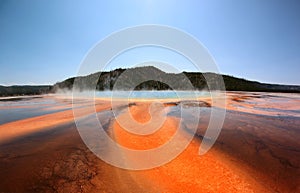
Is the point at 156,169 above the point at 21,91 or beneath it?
beneath

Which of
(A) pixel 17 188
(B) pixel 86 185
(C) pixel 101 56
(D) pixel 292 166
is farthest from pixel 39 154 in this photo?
(D) pixel 292 166

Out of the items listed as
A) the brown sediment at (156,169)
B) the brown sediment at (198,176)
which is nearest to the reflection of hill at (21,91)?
the brown sediment at (156,169)

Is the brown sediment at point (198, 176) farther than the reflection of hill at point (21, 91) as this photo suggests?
No

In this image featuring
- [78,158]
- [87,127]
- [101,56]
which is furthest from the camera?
[87,127]

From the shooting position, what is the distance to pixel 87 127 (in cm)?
1007

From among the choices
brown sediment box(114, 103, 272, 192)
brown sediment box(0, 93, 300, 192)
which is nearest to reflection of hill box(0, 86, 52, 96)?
brown sediment box(0, 93, 300, 192)

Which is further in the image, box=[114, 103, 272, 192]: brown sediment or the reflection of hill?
the reflection of hill

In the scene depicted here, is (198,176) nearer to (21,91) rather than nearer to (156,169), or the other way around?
(156,169)

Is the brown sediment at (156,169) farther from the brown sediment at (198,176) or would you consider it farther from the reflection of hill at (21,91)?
the reflection of hill at (21,91)

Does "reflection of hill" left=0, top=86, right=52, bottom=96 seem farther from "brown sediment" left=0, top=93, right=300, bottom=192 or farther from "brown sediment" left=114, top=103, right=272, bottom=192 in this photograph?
"brown sediment" left=114, top=103, right=272, bottom=192

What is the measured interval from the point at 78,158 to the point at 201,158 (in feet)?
14.4

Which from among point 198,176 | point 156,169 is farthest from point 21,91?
point 198,176

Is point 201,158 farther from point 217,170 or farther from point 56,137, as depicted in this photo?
point 56,137

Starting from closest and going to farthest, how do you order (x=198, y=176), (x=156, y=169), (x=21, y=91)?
(x=198, y=176), (x=156, y=169), (x=21, y=91)
